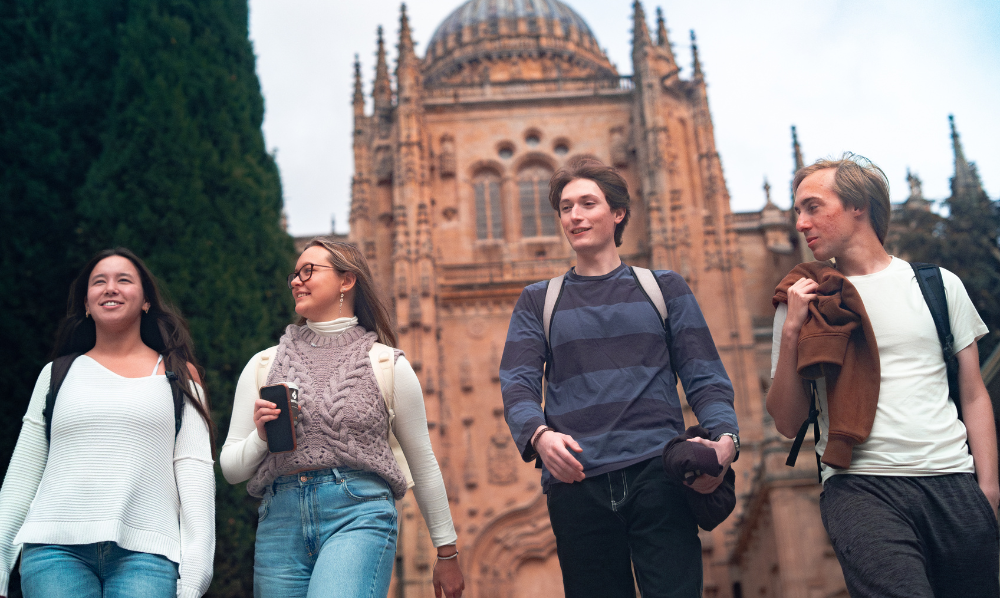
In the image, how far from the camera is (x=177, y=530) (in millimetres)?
3736

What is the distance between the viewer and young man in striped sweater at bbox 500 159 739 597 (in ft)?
11.4

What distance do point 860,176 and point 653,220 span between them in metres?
21.7

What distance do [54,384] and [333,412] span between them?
1.15 meters

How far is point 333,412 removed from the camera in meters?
3.64

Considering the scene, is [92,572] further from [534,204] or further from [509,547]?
[534,204]

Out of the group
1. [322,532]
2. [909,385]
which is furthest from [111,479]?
[909,385]

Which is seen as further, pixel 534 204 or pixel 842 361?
pixel 534 204

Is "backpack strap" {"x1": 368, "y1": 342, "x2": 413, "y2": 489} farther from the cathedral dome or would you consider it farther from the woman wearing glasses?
the cathedral dome

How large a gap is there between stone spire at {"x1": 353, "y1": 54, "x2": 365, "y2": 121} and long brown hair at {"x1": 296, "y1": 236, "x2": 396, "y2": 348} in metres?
24.9

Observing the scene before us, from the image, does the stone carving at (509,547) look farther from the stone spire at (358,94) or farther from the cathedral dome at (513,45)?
the cathedral dome at (513,45)

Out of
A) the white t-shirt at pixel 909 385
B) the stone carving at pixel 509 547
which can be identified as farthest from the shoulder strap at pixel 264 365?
the stone carving at pixel 509 547

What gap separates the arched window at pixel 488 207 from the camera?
2730cm

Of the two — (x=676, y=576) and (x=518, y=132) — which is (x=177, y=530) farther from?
(x=518, y=132)

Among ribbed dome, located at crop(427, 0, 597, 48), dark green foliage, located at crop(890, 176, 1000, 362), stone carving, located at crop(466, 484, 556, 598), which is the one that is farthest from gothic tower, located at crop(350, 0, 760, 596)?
dark green foliage, located at crop(890, 176, 1000, 362)
